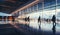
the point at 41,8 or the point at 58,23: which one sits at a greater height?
the point at 41,8

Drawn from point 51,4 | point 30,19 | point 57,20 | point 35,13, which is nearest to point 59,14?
point 57,20

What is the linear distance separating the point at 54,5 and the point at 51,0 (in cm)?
89

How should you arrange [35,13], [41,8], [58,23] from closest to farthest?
[58,23] < [41,8] < [35,13]

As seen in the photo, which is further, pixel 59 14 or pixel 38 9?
pixel 38 9

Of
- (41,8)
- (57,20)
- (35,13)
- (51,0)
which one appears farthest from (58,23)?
(35,13)

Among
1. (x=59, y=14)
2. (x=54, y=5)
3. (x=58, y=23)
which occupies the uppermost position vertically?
(x=54, y=5)

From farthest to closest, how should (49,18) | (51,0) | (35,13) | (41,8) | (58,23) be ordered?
(35,13)
(41,8)
(49,18)
(51,0)
(58,23)

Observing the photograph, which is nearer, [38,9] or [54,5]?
[54,5]

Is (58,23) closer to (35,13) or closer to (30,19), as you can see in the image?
(35,13)

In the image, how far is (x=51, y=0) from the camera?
15.7 meters

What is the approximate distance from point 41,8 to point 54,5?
568 centimetres

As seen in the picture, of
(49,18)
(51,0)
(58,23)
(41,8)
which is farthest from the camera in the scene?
(41,8)

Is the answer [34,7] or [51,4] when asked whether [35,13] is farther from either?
[51,4]

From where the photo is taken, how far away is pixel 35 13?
22.9m
